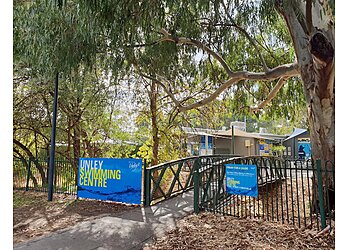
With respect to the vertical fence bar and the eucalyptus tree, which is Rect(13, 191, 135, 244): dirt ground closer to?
the vertical fence bar

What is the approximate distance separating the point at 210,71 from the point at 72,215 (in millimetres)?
6421

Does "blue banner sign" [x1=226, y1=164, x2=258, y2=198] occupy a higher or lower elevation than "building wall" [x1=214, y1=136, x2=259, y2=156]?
higher

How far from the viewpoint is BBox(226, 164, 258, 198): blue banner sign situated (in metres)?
5.81

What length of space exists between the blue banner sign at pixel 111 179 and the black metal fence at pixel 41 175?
5.43 ft

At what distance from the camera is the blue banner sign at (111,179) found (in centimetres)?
730

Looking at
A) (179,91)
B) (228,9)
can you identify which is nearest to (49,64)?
(228,9)

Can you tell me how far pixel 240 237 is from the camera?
187 inches

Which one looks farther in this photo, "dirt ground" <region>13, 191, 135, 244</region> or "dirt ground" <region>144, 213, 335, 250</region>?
"dirt ground" <region>13, 191, 135, 244</region>

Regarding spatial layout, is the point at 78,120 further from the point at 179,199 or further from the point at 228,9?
the point at 228,9

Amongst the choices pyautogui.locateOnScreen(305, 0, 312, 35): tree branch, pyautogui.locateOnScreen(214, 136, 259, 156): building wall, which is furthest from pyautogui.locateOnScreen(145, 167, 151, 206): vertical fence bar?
pyautogui.locateOnScreen(214, 136, 259, 156): building wall

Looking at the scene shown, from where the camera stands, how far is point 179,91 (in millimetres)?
11617

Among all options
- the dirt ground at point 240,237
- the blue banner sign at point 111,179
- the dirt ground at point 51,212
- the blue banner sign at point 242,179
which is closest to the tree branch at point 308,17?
the blue banner sign at point 242,179

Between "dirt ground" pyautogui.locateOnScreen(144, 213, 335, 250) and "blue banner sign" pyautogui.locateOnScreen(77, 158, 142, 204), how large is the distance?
2.05 metres

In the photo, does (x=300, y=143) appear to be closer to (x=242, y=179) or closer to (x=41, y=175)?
(x=242, y=179)
